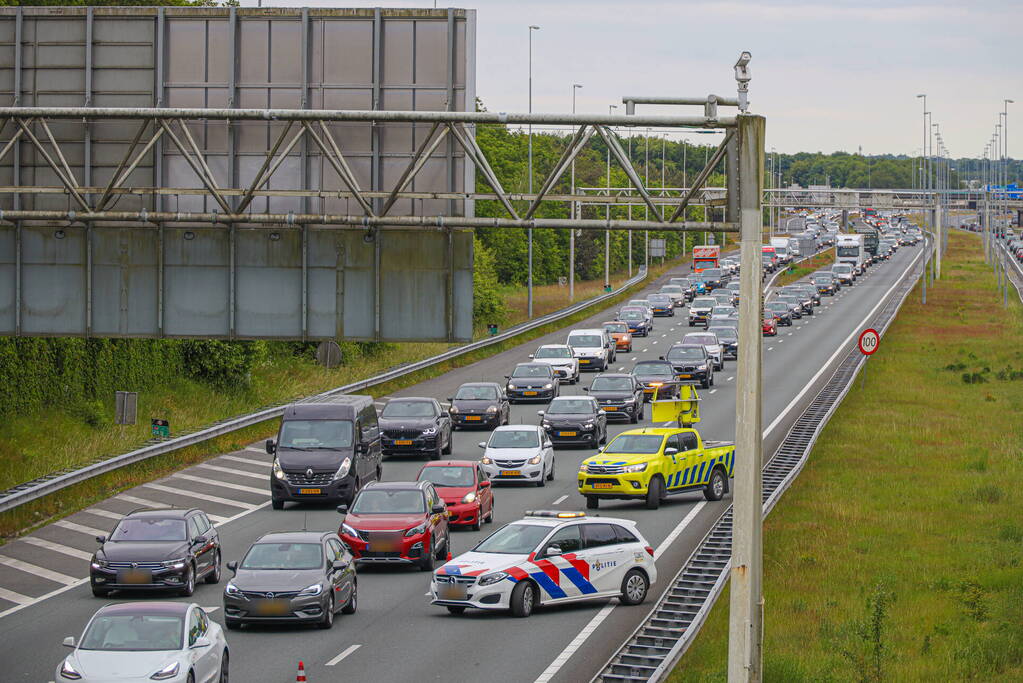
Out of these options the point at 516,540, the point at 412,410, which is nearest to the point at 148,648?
the point at 516,540

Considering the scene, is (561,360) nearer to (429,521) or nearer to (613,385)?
(613,385)

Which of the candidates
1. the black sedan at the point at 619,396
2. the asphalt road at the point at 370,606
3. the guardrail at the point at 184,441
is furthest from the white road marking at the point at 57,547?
the black sedan at the point at 619,396

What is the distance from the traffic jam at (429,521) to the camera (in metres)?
19.5

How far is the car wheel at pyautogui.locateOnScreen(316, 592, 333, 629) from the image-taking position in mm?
23266

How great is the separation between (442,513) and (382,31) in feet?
31.9

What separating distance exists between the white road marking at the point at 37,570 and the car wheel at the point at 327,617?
667 cm

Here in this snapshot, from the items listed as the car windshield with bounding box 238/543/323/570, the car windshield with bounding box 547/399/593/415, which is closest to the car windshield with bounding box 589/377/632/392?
the car windshield with bounding box 547/399/593/415

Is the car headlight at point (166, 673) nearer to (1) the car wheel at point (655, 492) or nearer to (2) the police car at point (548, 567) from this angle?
(2) the police car at point (548, 567)

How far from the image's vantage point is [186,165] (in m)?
23.6

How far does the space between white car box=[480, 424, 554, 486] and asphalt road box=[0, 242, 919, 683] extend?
1.30 ft

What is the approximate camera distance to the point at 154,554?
25703 millimetres

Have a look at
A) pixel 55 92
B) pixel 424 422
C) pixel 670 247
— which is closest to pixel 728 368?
pixel 424 422

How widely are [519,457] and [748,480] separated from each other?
2333cm

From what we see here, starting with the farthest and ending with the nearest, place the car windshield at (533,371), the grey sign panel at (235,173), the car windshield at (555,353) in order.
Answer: the car windshield at (555,353) < the car windshield at (533,371) < the grey sign panel at (235,173)
